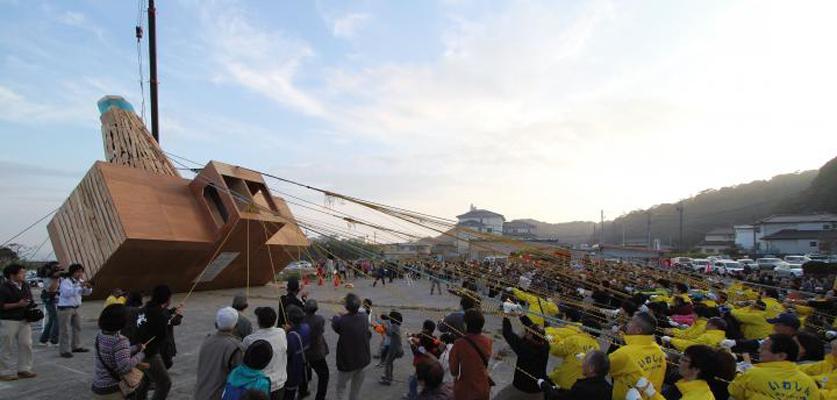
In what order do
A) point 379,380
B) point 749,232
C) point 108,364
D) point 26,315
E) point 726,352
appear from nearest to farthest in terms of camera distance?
point 726,352 → point 108,364 → point 26,315 → point 379,380 → point 749,232

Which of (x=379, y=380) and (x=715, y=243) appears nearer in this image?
(x=379, y=380)

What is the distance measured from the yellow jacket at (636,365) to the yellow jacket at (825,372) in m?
1.17

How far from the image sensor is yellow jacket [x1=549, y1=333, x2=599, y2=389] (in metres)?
4.73

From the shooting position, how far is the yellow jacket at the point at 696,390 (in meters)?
3.26

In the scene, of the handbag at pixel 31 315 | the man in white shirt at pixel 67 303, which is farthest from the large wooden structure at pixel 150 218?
the handbag at pixel 31 315

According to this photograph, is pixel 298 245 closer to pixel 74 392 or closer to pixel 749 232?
pixel 74 392

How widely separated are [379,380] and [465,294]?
2.27 metres

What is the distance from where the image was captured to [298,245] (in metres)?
16.8

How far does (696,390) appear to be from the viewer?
3326 millimetres

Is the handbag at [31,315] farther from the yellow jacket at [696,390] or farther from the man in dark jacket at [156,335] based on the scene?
the yellow jacket at [696,390]

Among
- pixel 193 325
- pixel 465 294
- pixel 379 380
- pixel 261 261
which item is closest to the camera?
pixel 465 294

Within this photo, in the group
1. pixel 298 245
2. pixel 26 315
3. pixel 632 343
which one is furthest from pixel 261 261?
pixel 632 343

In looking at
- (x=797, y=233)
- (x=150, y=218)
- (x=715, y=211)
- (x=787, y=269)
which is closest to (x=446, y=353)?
(x=150, y=218)

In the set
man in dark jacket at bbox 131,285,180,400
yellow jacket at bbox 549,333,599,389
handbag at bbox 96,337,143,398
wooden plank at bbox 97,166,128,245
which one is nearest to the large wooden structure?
wooden plank at bbox 97,166,128,245
